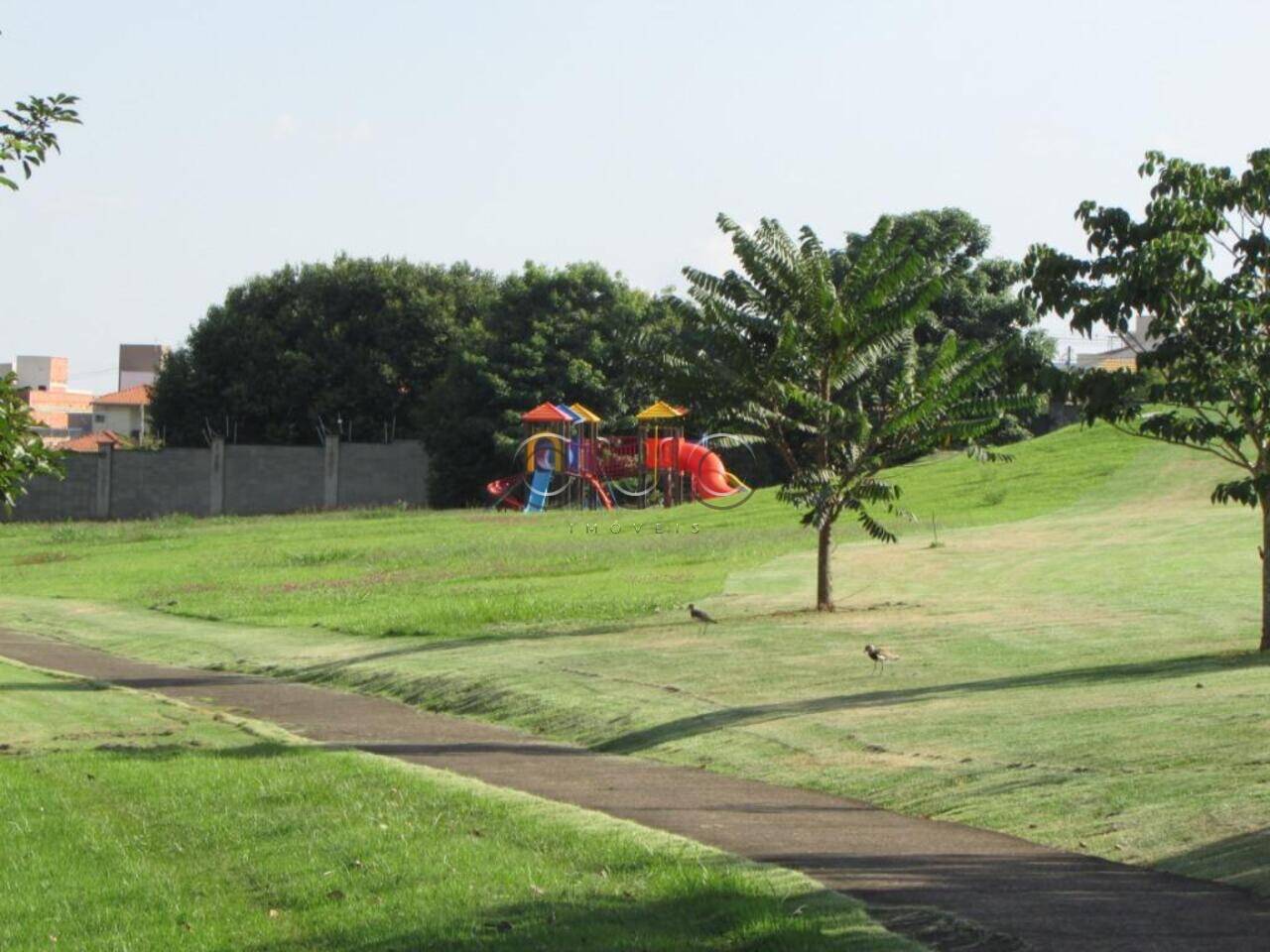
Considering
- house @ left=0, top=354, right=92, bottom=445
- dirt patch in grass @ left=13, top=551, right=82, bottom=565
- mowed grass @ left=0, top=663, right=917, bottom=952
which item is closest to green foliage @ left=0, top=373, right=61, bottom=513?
mowed grass @ left=0, top=663, right=917, bottom=952

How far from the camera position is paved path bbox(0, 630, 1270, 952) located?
807 centimetres

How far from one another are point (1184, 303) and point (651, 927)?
1159 cm

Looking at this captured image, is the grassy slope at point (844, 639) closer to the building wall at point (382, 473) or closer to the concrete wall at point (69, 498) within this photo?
the concrete wall at point (69, 498)

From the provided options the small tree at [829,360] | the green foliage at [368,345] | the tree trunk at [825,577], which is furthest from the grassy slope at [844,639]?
the green foliage at [368,345]

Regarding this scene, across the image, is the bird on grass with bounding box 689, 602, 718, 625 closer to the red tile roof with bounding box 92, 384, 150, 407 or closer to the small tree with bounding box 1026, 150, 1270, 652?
the small tree with bounding box 1026, 150, 1270, 652

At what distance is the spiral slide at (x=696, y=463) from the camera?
58844 mm

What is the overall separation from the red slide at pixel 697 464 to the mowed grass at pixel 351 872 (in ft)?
147

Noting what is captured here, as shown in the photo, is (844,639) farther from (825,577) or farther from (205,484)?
(205,484)

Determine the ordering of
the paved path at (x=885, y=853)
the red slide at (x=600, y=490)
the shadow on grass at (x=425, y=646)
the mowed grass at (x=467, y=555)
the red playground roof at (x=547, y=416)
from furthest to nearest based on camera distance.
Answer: the red playground roof at (x=547, y=416) < the red slide at (x=600, y=490) < the mowed grass at (x=467, y=555) < the shadow on grass at (x=425, y=646) < the paved path at (x=885, y=853)

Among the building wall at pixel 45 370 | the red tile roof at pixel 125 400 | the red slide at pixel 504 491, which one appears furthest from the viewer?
the building wall at pixel 45 370

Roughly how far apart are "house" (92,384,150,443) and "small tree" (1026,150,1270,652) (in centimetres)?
10517

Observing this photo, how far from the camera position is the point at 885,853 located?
10328 mm

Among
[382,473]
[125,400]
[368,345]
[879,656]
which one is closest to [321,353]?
[368,345]

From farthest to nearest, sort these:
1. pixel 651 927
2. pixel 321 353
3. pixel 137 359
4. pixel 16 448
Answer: pixel 137 359, pixel 321 353, pixel 16 448, pixel 651 927
